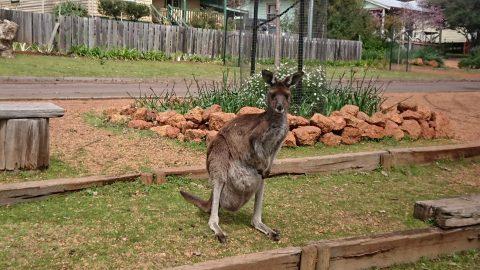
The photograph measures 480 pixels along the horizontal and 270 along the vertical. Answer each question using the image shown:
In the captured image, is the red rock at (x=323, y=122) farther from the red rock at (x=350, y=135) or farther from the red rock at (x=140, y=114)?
the red rock at (x=140, y=114)

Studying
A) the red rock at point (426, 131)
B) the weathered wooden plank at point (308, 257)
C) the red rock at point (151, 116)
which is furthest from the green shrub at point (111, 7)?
the weathered wooden plank at point (308, 257)

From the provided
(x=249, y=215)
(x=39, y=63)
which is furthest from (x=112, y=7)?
(x=249, y=215)

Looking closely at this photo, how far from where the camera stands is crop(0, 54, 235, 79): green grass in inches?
687

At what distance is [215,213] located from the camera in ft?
16.0

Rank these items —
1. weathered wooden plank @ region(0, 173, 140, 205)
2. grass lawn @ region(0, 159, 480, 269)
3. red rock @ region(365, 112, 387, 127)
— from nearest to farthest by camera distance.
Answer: grass lawn @ region(0, 159, 480, 269) → weathered wooden plank @ region(0, 173, 140, 205) → red rock @ region(365, 112, 387, 127)

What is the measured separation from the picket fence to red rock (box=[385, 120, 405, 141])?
13.9m

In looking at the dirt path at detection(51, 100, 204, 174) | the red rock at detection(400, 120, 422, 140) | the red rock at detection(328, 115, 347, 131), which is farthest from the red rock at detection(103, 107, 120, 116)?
the red rock at detection(400, 120, 422, 140)

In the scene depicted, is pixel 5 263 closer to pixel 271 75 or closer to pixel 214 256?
pixel 214 256

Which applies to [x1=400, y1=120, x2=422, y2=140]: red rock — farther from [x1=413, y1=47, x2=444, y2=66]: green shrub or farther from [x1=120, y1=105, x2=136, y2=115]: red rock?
[x1=413, y1=47, x2=444, y2=66]: green shrub

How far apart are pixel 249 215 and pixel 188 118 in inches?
126

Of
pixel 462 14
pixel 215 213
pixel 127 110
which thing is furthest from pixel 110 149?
pixel 462 14

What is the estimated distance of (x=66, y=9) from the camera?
100.0ft

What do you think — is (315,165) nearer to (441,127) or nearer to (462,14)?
(441,127)

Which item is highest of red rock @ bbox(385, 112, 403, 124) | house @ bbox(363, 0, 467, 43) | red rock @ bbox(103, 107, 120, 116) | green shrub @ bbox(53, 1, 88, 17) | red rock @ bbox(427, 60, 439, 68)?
house @ bbox(363, 0, 467, 43)
